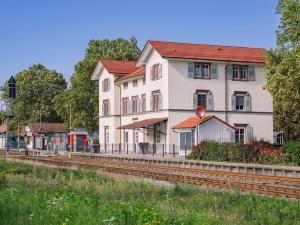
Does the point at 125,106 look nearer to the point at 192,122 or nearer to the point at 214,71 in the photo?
the point at 214,71

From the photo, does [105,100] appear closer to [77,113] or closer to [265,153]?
[77,113]

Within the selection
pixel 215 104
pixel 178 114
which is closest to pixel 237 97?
pixel 215 104

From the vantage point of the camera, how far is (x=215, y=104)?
50.2m

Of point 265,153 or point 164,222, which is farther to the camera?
point 265,153

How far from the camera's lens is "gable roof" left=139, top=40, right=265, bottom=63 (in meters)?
49.1

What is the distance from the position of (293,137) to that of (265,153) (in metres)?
24.4

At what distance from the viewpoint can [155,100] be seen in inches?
2016

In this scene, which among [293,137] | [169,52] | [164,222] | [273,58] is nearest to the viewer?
[164,222]

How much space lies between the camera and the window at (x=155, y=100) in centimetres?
5031

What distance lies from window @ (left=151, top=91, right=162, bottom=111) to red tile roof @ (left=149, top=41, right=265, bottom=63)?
418cm

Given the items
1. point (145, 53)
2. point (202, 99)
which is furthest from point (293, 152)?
point (145, 53)

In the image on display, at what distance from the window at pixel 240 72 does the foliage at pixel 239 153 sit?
50.4 feet

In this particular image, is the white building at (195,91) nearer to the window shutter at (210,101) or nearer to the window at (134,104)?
the window shutter at (210,101)

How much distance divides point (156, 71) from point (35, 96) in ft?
188
